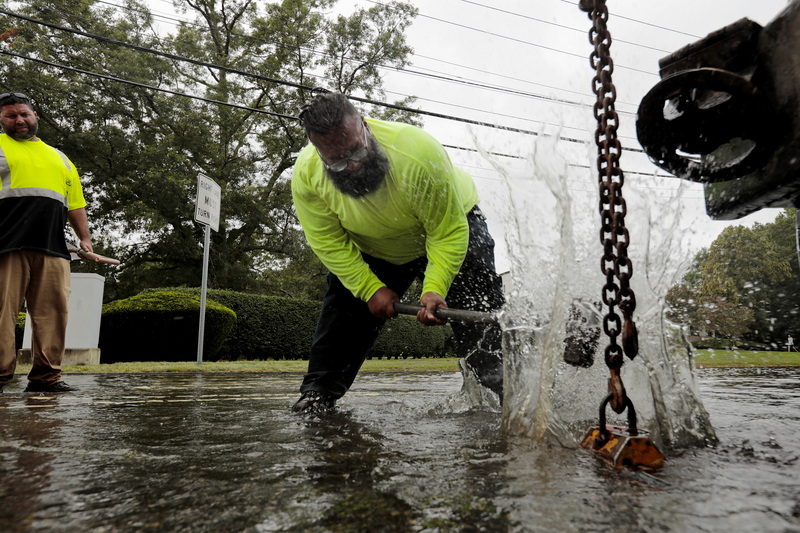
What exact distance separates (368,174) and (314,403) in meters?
1.27

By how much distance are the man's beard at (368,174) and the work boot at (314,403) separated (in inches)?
45.5

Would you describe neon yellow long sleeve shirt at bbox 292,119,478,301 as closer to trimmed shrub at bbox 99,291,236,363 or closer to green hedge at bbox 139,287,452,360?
trimmed shrub at bbox 99,291,236,363

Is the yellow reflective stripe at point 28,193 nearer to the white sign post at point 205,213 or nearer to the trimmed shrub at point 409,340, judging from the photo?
the white sign post at point 205,213

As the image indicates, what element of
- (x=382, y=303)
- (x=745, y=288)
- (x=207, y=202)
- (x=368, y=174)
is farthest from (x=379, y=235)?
(x=745, y=288)

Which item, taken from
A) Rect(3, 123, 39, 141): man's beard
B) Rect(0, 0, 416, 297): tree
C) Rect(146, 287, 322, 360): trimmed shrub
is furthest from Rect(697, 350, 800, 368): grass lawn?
Rect(0, 0, 416, 297): tree

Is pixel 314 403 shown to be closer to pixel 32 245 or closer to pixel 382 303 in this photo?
pixel 382 303

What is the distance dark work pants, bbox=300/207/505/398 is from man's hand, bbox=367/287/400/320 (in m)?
0.27

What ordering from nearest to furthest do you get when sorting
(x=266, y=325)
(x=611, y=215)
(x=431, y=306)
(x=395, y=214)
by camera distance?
(x=611, y=215) → (x=431, y=306) → (x=395, y=214) → (x=266, y=325)

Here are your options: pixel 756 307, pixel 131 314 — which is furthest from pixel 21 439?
pixel 756 307

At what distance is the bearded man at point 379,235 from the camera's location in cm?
262

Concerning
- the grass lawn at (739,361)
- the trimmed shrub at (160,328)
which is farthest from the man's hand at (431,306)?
→ the trimmed shrub at (160,328)

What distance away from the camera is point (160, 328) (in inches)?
409

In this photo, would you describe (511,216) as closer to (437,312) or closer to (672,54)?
(437,312)

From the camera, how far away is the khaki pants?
3893 millimetres
